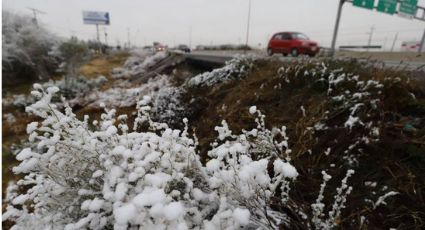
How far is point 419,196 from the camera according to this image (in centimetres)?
219

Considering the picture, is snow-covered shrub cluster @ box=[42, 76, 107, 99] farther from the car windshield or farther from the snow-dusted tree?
the car windshield

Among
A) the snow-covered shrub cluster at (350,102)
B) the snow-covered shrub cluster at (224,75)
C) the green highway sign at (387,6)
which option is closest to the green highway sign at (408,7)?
the green highway sign at (387,6)

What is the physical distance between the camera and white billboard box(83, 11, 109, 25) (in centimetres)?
5457

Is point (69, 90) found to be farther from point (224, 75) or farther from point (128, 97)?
point (224, 75)

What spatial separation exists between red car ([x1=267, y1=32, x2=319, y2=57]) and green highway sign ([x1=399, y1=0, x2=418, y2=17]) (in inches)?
261

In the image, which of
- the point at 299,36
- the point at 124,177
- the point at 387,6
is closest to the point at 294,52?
the point at 299,36

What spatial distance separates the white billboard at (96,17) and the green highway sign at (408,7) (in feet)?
178

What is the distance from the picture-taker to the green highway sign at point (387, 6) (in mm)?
13688

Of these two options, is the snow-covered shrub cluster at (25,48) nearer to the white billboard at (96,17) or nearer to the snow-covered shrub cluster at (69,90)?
the snow-covered shrub cluster at (69,90)

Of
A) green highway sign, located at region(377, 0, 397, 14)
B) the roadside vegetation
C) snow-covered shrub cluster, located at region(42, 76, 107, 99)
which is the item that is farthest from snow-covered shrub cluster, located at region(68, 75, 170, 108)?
green highway sign, located at region(377, 0, 397, 14)

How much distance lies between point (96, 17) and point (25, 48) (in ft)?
139

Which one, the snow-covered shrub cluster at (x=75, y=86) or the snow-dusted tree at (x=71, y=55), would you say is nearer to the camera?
the snow-covered shrub cluster at (x=75, y=86)

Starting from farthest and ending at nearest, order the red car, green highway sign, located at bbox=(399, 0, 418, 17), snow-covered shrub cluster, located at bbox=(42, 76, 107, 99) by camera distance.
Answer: green highway sign, located at bbox=(399, 0, 418, 17), snow-covered shrub cluster, located at bbox=(42, 76, 107, 99), the red car

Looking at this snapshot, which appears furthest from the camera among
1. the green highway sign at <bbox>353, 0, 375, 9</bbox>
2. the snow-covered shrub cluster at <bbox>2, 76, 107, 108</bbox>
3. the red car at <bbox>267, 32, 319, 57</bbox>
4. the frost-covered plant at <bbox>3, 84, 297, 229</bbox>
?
the green highway sign at <bbox>353, 0, 375, 9</bbox>
